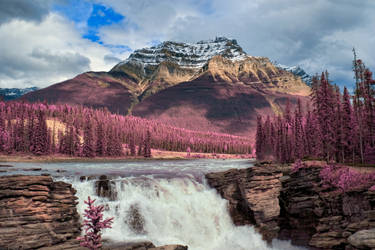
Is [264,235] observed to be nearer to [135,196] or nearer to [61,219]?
[135,196]

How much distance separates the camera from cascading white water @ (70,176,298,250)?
26.1 m

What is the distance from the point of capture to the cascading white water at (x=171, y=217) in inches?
1029

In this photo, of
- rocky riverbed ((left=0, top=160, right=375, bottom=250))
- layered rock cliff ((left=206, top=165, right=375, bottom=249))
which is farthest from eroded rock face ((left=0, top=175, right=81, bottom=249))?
layered rock cliff ((left=206, top=165, right=375, bottom=249))

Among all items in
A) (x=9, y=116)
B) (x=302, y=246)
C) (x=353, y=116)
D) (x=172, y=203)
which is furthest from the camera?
(x=9, y=116)

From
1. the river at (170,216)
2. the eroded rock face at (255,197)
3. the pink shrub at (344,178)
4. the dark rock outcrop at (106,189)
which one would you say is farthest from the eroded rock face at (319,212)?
the dark rock outcrop at (106,189)

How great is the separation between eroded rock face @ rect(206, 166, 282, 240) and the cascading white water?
112 cm

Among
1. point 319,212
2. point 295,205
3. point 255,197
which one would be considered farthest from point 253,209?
point 319,212

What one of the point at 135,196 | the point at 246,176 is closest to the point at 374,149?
the point at 246,176

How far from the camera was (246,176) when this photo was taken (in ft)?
110

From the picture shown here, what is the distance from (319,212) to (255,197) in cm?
689

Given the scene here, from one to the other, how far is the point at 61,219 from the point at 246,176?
20.5 meters

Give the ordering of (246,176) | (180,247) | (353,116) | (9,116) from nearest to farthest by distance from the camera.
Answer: (180,247) < (246,176) < (353,116) < (9,116)

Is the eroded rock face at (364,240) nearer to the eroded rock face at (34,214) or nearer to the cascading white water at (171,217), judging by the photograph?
the cascading white water at (171,217)

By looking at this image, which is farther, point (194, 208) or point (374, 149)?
point (374, 149)
